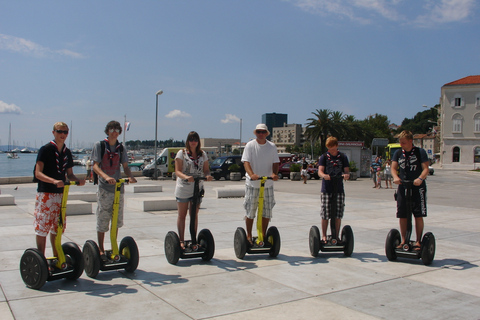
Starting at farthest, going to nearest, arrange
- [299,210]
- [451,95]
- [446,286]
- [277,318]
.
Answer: [451,95] → [299,210] → [446,286] → [277,318]

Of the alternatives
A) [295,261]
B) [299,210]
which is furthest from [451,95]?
[295,261]

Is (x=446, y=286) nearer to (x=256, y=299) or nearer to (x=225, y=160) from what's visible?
(x=256, y=299)

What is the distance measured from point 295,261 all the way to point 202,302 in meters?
2.08

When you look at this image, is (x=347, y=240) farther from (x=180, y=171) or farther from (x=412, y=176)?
(x=180, y=171)

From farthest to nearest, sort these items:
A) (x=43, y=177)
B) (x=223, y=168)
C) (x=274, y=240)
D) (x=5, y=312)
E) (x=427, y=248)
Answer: (x=223, y=168)
(x=274, y=240)
(x=427, y=248)
(x=43, y=177)
(x=5, y=312)

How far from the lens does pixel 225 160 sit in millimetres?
31359

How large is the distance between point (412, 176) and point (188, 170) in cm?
312

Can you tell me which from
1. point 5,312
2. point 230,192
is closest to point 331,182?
point 5,312

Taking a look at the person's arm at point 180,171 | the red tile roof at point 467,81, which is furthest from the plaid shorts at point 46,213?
the red tile roof at point 467,81

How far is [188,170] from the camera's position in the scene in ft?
19.4

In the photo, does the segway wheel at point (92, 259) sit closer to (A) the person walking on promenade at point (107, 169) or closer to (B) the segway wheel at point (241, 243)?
(A) the person walking on promenade at point (107, 169)

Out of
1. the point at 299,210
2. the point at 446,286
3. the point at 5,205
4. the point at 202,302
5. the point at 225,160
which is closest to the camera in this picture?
the point at 202,302

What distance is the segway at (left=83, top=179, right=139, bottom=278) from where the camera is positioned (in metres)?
5.02

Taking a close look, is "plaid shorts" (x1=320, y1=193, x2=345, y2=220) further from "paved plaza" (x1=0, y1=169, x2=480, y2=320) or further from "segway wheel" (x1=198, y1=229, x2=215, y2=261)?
"segway wheel" (x1=198, y1=229, x2=215, y2=261)
